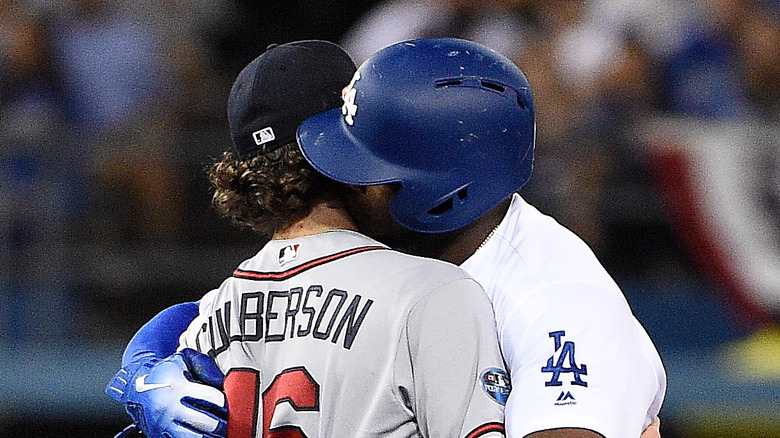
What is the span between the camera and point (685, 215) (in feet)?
15.6

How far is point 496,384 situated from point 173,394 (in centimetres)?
44

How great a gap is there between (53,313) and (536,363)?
3.59m

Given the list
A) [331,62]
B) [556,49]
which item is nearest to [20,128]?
[556,49]

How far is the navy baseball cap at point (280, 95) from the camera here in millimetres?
1628

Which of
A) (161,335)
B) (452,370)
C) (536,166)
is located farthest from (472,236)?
(536,166)

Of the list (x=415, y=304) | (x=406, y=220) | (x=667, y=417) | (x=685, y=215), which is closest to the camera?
(x=415, y=304)

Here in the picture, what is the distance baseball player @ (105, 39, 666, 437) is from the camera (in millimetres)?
1425

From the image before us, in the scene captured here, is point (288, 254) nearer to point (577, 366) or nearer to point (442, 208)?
point (442, 208)

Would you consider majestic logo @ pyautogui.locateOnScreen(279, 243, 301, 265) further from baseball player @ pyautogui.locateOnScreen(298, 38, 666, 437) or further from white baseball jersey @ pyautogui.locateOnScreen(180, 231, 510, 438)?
baseball player @ pyautogui.locateOnScreen(298, 38, 666, 437)

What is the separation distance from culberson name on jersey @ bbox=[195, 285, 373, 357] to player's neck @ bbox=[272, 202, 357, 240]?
0.33 ft

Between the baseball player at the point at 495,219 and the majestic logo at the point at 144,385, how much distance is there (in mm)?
357

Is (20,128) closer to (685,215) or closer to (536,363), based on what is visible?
(685,215)

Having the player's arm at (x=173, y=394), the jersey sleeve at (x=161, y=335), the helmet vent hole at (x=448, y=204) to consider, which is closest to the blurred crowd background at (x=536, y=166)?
the jersey sleeve at (x=161, y=335)

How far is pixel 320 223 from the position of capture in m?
1.58
